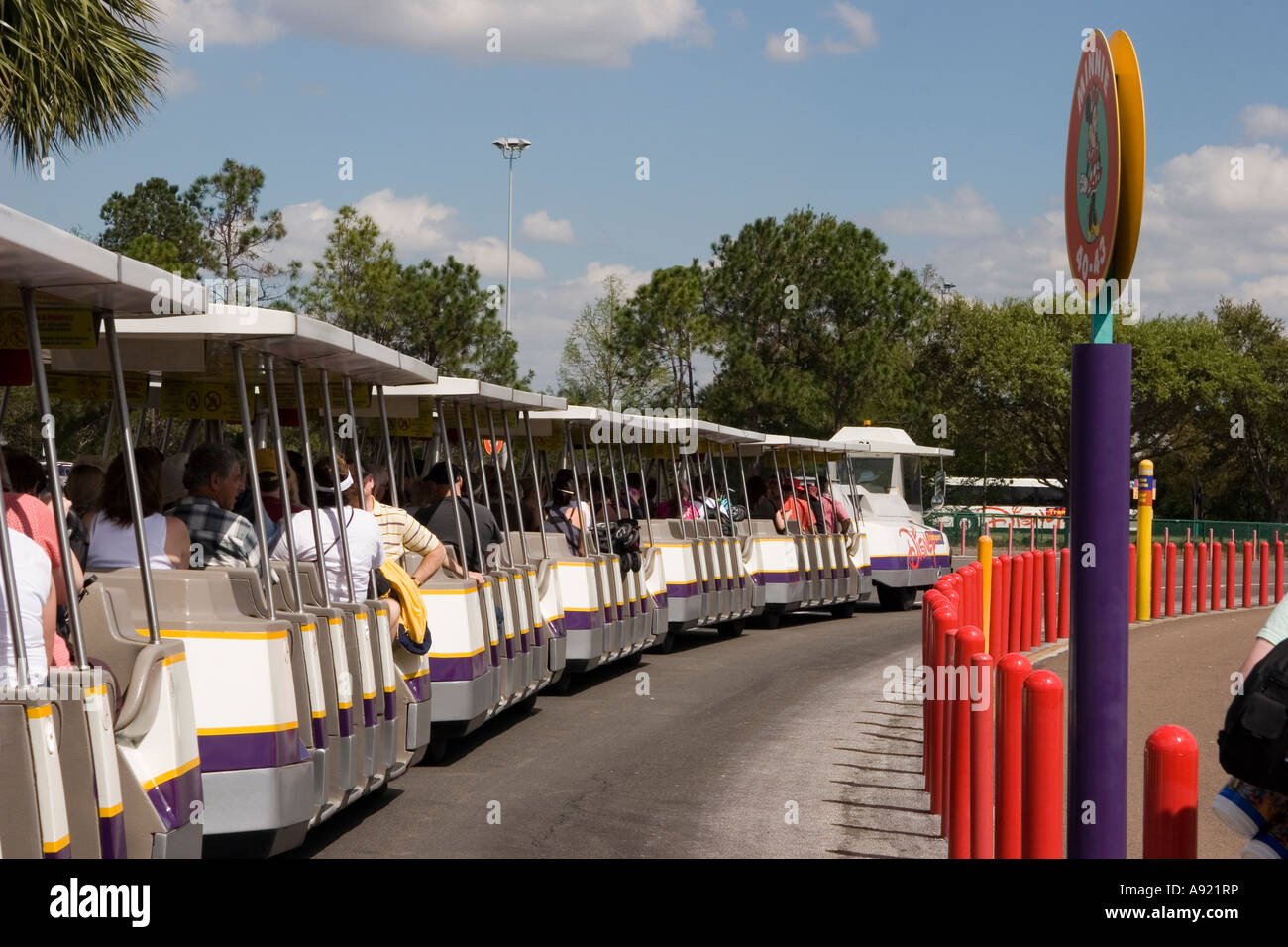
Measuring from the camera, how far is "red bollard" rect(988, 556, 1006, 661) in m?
16.3

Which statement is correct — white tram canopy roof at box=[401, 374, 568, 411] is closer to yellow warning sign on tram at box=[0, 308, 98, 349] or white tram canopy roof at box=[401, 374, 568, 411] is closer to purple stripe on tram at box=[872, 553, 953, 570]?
yellow warning sign on tram at box=[0, 308, 98, 349]

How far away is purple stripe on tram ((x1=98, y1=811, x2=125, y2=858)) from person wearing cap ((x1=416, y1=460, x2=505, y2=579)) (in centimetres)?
646

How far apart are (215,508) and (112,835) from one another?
3032 mm

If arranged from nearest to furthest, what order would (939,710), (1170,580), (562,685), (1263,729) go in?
(1263,729), (939,710), (562,685), (1170,580)

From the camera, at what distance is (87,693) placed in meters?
5.66

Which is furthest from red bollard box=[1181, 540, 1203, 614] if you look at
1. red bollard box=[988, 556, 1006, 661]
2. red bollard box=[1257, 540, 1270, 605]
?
red bollard box=[988, 556, 1006, 661]

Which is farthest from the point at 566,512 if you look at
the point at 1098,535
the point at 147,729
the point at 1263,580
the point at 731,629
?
the point at 1263,580

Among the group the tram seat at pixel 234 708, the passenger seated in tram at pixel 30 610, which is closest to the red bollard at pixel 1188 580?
the tram seat at pixel 234 708

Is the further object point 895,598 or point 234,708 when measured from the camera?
point 895,598

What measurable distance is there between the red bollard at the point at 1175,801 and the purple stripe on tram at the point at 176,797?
339 cm

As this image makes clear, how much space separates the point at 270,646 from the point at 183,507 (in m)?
1.31

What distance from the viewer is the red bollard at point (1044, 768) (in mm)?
6062

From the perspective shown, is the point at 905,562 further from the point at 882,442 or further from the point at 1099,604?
the point at 1099,604
